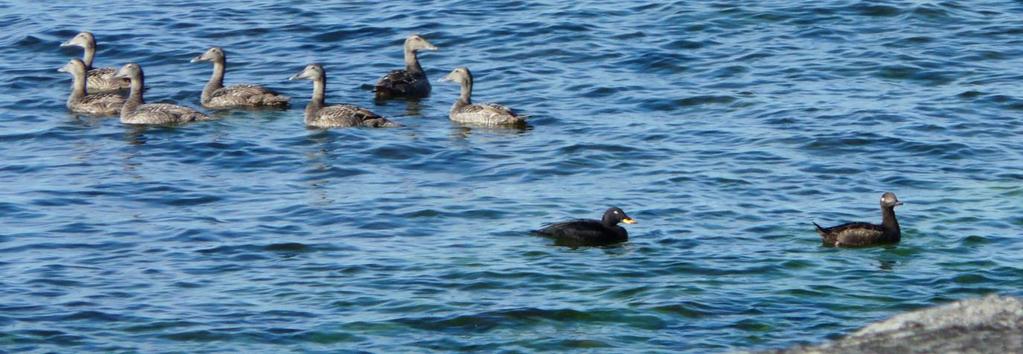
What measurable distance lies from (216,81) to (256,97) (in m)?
1.14

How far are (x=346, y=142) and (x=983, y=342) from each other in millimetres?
16104

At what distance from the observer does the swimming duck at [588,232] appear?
656 inches

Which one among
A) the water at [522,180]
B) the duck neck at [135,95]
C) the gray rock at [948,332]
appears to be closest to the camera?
the gray rock at [948,332]

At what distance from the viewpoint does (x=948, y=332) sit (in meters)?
7.15

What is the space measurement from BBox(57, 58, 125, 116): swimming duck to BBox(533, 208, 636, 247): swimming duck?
9.83m

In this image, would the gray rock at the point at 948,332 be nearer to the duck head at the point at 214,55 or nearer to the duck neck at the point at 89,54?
the duck head at the point at 214,55

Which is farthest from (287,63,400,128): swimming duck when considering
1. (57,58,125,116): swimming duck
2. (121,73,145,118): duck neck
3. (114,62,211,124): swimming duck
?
(57,58,125,116): swimming duck

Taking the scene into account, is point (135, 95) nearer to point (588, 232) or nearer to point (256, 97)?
point (256, 97)

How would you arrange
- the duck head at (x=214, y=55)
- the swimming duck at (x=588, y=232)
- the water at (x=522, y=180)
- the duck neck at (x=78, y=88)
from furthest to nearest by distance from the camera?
the duck head at (x=214, y=55)
the duck neck at (x=78, y=88)
the swimming duck at (x=588, y=232)
the water at (x=522, y=180)

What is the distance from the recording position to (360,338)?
13.7 metres

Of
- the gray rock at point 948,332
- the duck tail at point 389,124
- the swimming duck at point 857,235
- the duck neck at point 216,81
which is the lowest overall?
the duck tail at point 389,124

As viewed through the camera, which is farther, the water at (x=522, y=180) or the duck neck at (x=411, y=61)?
the duck neck at (x=411, y=61)

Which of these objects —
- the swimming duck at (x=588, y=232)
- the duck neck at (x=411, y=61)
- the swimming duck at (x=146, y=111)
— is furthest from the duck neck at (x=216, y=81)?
the swimming duck at (x=588, y=232)

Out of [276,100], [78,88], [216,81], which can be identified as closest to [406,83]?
[276,100]
